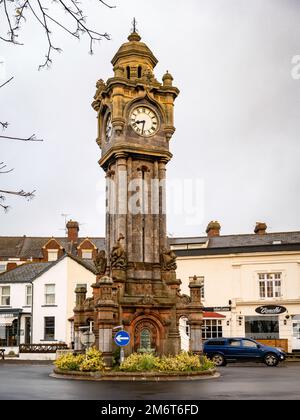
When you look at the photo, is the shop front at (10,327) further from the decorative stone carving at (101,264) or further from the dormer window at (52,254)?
the decorative stone carving at (101,264)

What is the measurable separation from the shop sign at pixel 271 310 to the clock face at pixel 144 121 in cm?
2061

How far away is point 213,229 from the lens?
52219 mm

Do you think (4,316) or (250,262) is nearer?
(250,262)

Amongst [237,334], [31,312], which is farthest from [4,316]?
[237,334]

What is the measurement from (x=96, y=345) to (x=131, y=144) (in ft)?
28.1

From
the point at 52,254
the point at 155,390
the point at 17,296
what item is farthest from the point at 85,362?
the point at 52,254

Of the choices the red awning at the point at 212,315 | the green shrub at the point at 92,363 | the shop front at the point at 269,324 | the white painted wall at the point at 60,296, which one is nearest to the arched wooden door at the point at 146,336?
the green shrub at the point at 92,363

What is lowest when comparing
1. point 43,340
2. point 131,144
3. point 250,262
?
point 43,340

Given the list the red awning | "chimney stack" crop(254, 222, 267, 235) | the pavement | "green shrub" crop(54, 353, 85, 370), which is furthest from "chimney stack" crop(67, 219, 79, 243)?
the pavement

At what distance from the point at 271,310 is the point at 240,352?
12.5 meters

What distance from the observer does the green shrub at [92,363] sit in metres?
21.0

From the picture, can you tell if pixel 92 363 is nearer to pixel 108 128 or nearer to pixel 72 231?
pixel 108 128

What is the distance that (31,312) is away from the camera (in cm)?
4600
